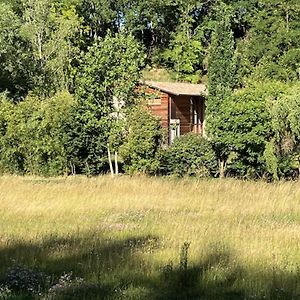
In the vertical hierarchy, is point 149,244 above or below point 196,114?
below

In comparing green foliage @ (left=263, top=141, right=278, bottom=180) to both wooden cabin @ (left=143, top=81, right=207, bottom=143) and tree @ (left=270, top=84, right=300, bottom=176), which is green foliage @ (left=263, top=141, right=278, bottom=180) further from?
wooden cabin @ (left=143, top=81, right=207, bottom=143)

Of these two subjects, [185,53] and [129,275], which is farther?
[185,53]

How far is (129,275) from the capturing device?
285 inches

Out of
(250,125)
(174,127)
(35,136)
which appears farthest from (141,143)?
(174,127)

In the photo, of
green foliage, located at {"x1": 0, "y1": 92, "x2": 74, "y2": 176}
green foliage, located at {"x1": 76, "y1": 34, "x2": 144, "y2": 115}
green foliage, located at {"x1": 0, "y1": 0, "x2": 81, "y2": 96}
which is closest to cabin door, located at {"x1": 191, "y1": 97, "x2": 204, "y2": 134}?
green foliage, located at {"x1": 0, "y1": 0, "x2": 81, "y2": 96}

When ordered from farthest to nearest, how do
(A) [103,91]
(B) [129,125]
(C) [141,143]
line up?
(A) [103,91] < (B) [129,125] < (C) [141,143]

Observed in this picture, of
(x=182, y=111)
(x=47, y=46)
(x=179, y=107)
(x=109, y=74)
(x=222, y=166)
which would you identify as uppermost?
(x=47, y=46)

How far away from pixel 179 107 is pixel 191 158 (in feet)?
58.3

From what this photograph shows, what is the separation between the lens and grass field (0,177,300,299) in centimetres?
669

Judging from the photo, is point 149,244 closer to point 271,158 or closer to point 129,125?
point 271,158

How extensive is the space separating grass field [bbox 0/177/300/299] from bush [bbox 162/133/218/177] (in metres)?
7.58

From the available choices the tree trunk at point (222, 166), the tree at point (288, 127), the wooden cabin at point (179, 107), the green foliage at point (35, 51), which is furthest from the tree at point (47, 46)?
the tree at point (288, 127)

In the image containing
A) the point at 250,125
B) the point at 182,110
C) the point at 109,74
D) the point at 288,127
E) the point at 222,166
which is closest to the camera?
the point at 288,127

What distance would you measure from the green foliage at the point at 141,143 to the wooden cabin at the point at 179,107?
551 inches
